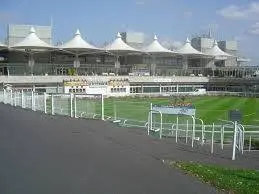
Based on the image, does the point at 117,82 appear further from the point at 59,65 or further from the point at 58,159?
the point at 58,159

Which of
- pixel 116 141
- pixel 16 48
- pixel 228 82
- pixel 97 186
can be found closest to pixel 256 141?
pixel 116 141

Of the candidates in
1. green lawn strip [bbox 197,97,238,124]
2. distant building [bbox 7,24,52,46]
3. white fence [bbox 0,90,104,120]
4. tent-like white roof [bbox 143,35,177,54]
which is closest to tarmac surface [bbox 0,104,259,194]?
white fence [bbox 0,90,104,120]

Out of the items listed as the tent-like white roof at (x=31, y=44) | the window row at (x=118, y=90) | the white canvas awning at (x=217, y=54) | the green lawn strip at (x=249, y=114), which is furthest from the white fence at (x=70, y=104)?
the white canvas awning at (x=217, y=54)

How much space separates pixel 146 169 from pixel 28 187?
7.68 feet

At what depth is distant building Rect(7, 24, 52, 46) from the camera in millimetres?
92037

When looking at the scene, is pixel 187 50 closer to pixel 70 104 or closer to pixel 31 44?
pixel 31 44

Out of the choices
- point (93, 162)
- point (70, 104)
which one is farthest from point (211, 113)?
point (93, 162)

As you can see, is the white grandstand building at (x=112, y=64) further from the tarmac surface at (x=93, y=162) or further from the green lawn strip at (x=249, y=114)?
the tarmac surface at (x=93, y=162)

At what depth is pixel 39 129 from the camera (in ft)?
47.6

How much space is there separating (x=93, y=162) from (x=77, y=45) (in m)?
78.3

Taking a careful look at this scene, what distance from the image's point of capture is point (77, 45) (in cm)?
8556

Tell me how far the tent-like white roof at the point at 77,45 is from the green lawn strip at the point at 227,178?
252 feet

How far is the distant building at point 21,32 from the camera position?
92.0 metres

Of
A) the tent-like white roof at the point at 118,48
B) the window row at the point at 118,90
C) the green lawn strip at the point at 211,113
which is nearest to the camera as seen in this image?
the green lawn strip at the point at 211,113
